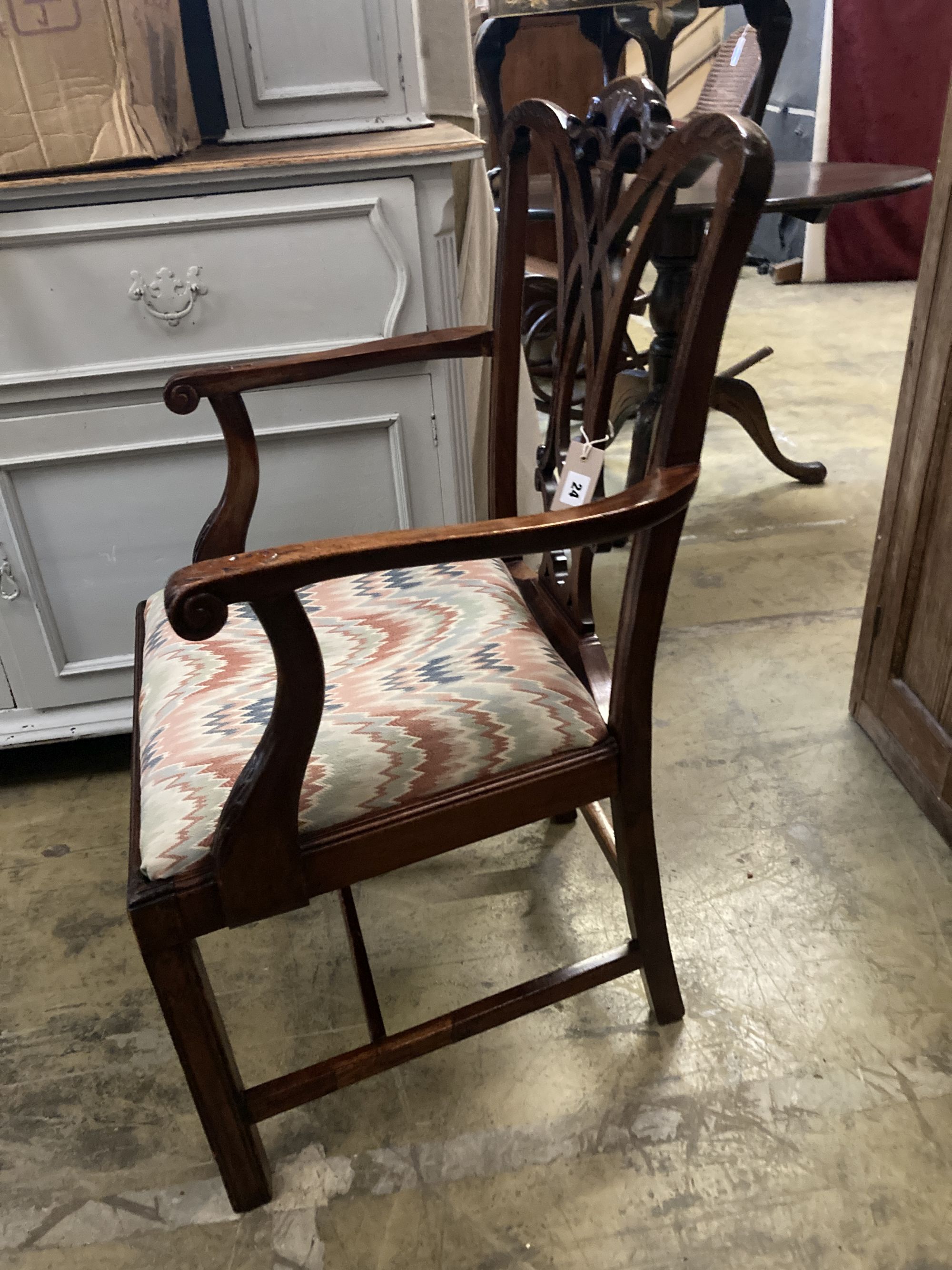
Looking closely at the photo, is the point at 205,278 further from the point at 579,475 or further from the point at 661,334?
the point at 661,334

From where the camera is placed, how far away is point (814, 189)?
1.71 metres

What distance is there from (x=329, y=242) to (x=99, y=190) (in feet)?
0.96

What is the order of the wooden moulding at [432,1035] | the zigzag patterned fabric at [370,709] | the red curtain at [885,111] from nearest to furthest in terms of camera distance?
the zigzag patterned fabric at [370,709] < the wooden moulding at [432,1035] < the red curtain at [885,111]

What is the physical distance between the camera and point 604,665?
1070 millimetres

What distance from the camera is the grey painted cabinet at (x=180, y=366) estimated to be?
1198 mm

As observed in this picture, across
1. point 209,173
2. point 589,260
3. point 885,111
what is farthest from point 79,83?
point 885,111

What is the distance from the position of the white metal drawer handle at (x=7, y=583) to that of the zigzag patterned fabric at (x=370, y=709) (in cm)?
43

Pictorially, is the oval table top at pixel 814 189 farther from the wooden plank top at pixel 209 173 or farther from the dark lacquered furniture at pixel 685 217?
the wooden plank top at pixel 209 173

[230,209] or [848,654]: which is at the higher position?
[230,209]

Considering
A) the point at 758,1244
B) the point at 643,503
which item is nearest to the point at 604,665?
the point at 643,503

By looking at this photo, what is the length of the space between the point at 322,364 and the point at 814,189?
1126 mm

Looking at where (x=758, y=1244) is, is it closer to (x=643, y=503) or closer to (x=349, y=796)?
(x=349, y=796)

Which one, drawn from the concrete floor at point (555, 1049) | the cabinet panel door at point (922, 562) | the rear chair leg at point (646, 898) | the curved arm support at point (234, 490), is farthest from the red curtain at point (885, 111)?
the rear chair leg at point (646, 898)

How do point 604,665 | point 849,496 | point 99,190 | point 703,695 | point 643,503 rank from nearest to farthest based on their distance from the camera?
1. point 643,503
2. point 604,665
3. point 99,190
4. point 703,695
5. point 849,496
